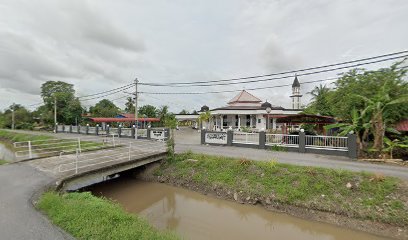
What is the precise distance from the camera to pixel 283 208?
789 centimetres

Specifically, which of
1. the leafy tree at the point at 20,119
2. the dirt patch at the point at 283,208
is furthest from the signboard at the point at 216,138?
the leafy tree at the point at 20,119

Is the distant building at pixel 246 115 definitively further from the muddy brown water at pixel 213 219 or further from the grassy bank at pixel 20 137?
the grassy bank at pixel 20 137

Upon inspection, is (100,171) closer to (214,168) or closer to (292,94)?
(214,168)

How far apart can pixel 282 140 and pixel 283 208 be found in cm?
746

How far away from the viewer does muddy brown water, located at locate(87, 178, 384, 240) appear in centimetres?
653

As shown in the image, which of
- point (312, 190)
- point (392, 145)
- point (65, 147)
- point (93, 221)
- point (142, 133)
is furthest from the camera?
point (142, 133)

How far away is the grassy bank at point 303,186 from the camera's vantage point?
6.89m

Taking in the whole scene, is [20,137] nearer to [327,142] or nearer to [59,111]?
[59,111]

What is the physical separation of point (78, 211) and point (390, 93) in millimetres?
15615

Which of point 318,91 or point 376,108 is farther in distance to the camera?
point 318,91

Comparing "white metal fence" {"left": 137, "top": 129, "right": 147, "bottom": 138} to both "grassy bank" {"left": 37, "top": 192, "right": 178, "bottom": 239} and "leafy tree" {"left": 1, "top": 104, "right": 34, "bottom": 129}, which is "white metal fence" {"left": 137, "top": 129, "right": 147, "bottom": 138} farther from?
"leafy tree" {"left": 1, "top": 104, "right": 34, "bottom": 129}

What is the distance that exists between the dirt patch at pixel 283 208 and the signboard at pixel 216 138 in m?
6.19

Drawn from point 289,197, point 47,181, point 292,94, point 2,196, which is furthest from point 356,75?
point 292,94

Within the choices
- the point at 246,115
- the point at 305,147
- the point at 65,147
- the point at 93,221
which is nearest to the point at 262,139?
the point at 305,147
